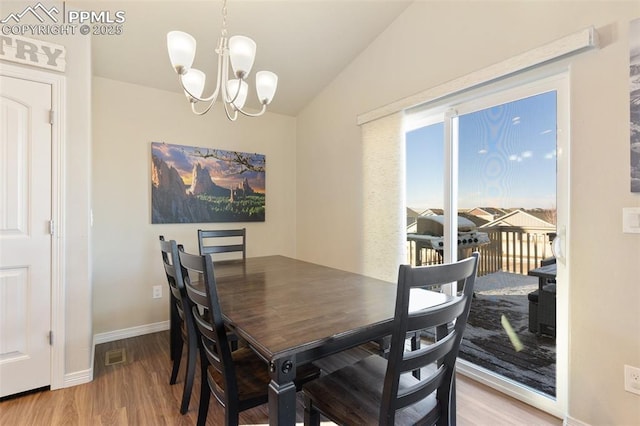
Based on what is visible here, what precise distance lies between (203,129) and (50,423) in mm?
2649

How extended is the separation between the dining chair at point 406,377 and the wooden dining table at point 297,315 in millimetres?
188

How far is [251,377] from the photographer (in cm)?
139

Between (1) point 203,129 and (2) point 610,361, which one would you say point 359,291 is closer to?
(2) point 610,361

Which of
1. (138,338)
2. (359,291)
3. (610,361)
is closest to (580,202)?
(610,361)

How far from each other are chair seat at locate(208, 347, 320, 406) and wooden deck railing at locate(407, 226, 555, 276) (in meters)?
1.51

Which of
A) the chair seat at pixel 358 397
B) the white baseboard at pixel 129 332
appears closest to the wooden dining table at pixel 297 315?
the chair seat at pixel 358 397

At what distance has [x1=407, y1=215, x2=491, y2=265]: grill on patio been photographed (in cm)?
226

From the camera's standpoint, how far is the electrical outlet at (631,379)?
1.42 meters

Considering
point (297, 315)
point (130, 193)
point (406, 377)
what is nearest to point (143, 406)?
point (297, 315)

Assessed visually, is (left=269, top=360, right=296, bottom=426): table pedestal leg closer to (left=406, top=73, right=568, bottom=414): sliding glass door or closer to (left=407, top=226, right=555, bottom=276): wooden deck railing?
(left=406, top=73, right=568, bottom=414): sliding glass door

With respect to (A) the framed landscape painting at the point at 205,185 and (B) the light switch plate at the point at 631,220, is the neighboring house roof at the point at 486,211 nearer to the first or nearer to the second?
(B) the light switch plate at the point at 631,220

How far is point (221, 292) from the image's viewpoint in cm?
161

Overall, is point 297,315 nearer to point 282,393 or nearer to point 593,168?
point 282,393

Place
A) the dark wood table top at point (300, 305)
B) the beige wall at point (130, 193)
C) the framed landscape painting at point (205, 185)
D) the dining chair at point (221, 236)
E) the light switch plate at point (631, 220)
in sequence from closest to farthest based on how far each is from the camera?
the dark wood table top at point (300, 305), the light switch plate at point (631, 220), the dining chair at point (221, 236), the beige wall at point (130, 193), the framed landscape painting at point (205, 185)
